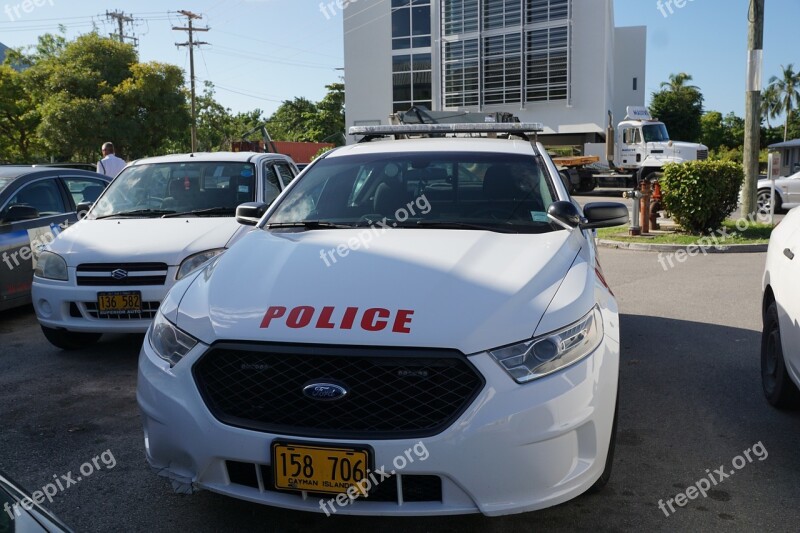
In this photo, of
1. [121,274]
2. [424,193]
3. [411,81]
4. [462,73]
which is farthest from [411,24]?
[424,193]

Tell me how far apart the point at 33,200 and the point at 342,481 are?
6.56 meters

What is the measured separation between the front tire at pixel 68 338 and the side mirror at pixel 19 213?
1675 millimetres

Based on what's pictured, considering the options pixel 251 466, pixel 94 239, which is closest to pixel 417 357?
pixel 251 466

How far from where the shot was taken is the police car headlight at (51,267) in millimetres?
5773

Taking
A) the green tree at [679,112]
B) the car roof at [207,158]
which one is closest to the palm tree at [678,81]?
the green tree at [679,112]

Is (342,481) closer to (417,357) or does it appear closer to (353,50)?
(417,357)

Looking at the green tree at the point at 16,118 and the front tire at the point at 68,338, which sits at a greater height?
the green tree at the point at 16,118

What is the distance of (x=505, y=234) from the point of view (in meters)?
3.64

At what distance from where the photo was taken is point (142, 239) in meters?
5.88

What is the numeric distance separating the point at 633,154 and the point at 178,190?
2271cm

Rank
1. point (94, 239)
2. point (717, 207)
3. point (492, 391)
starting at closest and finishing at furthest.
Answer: point (492, 391) < point (94, 239) < point (717, 207)

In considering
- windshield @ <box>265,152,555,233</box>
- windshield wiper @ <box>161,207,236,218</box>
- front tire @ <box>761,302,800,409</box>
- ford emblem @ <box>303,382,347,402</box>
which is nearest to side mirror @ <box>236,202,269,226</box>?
windshield @ <box>265,152,555,233</box>

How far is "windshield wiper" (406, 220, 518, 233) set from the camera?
374cm

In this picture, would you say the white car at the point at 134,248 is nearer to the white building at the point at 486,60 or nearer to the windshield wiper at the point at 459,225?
the windshield wiper at the point at 459,225
